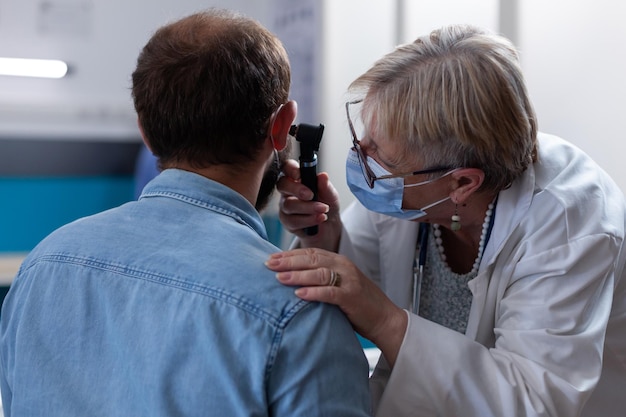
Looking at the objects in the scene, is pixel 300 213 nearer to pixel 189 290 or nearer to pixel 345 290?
pixel 345 290

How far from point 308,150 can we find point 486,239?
1.30 feet

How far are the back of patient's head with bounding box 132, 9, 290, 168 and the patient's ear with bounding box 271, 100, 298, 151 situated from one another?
0.06ft

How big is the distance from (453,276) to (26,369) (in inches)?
36.4

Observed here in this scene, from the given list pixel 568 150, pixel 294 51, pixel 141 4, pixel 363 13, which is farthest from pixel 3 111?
pixel 568 150

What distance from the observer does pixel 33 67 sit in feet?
12.0

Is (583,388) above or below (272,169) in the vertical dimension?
below

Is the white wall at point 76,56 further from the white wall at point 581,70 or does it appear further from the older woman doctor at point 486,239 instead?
the older woman doctor at point 486,239

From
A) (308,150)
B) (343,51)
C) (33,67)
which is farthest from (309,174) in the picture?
(33,67)

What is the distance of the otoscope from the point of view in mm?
1400

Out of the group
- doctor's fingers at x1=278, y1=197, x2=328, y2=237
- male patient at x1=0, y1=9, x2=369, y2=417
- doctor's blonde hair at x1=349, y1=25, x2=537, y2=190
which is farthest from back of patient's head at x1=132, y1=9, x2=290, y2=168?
doctor's fingers at x1=278, y1=197, x2=328, y2=237

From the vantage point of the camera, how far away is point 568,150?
4.91ft

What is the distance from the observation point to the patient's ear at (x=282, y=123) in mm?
1136

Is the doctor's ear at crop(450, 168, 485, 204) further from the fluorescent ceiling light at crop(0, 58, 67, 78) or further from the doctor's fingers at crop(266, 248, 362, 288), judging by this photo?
the fluorescent ceiling light at crop(0, 58, 67, 78)

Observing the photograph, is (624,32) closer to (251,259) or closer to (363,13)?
(251,259)
